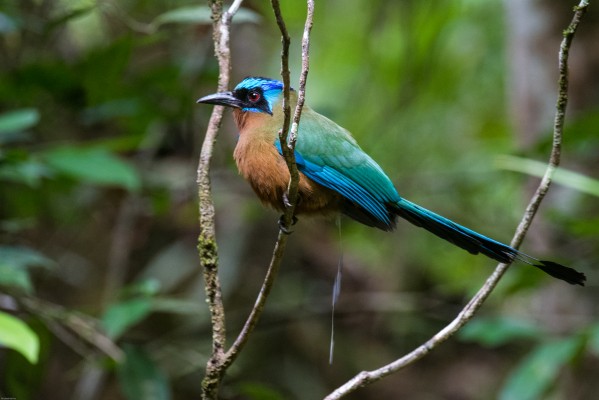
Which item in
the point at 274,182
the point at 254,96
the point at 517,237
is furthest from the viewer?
the point at 254,96

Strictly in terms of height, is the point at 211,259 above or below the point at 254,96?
below

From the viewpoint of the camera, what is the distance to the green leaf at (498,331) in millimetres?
3588

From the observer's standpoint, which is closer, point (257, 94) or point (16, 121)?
point (16, 121)

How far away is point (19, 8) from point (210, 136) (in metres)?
2.55

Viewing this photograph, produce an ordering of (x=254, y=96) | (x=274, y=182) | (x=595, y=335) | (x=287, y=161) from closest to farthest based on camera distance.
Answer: (x=287, y=161)
(x=274, y=182)
(x=595, y=335)
(x=254, y=96)

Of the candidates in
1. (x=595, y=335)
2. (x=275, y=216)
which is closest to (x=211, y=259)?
(x=595, y=335)

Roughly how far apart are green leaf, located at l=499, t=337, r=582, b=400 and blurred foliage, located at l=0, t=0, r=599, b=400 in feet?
0.03

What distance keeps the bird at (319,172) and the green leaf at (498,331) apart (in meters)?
0.89

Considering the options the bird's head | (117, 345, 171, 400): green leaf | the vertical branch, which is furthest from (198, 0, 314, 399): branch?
(117, 345, 171, 400): green leaf

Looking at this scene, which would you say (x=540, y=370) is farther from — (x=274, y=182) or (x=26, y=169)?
(x=26, y=169)

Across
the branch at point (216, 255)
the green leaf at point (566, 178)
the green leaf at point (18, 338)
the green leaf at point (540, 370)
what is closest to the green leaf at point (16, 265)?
the green leaf at point (18, 338)

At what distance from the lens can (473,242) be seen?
8.71 feet

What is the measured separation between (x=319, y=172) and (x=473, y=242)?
0.69m

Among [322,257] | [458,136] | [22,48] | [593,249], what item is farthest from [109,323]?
[458,136]
